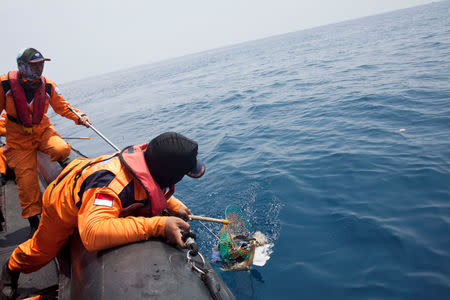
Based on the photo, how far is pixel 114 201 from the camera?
2.03m

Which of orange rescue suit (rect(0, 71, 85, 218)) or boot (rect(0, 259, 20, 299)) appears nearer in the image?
boot (rect(0, 259, 20, 299))

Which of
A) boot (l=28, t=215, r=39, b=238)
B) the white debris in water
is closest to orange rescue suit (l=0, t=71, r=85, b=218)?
boot (l=28, t=215, r=39, b=238)

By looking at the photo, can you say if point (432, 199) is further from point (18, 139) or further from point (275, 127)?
point (18, 139)

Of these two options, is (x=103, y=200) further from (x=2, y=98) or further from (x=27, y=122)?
(x=2, y=98)

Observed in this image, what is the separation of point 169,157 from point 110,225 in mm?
708

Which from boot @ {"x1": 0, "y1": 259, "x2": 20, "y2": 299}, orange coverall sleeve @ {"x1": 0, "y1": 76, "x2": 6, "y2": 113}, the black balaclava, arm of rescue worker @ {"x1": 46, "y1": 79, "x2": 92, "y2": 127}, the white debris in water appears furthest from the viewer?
arm of rescue worker @ {"x1": 46, "y1": 79, "x2": 92, "y2": 127}

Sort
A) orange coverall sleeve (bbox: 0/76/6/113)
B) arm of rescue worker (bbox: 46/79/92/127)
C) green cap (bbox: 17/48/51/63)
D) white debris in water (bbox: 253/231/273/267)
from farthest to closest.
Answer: arm of rescue worker (bbox: 46/79/92/127) → white debris in water (bbox: 253/231/273/267) → orange coverall sleeve (bbox: 0/76/6/113) → green cap (bbox: 17/48/51/63)

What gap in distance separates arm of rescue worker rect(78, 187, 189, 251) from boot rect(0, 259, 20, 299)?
4.68ft

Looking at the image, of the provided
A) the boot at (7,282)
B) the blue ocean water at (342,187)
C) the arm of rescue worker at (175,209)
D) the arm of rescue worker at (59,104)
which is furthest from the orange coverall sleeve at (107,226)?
the arm of rescue worker at (59,104)

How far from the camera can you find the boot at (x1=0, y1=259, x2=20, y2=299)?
2.61 metres

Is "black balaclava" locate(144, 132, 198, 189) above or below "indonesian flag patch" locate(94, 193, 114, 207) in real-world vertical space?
above

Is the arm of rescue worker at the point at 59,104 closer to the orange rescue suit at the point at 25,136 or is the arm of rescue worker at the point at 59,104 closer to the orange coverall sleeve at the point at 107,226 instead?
the orange rescue suit at the point at 25,136

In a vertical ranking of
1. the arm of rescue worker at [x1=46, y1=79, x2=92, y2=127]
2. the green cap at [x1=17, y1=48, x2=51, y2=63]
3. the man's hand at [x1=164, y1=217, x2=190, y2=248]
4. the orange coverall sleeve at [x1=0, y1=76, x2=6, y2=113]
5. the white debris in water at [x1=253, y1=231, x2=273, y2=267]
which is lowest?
the white debris in water at [x1=253, y1=231, x2=273, y2=267]

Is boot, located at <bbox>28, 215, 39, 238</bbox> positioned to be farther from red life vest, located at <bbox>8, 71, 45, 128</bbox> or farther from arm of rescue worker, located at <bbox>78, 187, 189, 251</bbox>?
arm of rescue worker, located at <bbox>78, 187, 189, 251</bbox>
